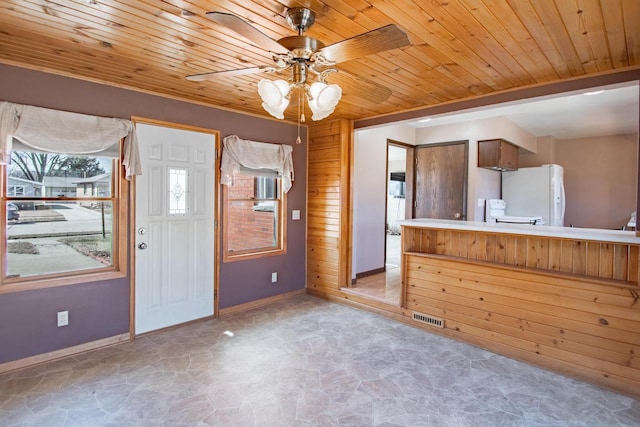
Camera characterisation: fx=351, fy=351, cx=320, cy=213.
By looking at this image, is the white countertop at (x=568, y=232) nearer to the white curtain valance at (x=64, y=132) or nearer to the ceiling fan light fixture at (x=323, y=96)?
the ceiling fan light fixture at (x=323, y=96)

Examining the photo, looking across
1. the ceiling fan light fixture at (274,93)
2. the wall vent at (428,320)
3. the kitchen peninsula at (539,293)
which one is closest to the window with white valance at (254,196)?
the kitchen peninsula at (539,293)

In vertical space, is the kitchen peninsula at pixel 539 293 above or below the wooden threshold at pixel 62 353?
above

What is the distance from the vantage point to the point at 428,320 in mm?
3602

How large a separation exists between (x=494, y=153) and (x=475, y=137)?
0.38m

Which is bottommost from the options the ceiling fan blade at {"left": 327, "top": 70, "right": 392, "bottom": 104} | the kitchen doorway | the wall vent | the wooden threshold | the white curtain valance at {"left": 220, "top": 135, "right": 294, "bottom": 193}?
the wooden threshold

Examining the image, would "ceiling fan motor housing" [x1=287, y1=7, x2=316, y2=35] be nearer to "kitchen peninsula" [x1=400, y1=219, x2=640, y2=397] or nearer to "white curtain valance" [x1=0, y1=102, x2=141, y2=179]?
"white curtain valance" [x1=0, y1=102, x2=141, y2=179]

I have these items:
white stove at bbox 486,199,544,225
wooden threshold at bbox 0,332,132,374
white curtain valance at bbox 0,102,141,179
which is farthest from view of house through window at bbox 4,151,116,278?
white stove at bbox 486,199,544,225

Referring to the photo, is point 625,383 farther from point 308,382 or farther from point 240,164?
point 240,164

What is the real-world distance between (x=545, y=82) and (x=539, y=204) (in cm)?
356

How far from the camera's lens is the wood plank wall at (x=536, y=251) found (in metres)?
2.64

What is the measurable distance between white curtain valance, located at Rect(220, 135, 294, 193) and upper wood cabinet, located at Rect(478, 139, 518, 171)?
2.93 m

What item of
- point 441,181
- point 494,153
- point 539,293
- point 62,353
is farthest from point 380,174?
point 62,353

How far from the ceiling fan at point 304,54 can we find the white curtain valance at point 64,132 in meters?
1.50

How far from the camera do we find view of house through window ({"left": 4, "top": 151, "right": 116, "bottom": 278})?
2.77m
